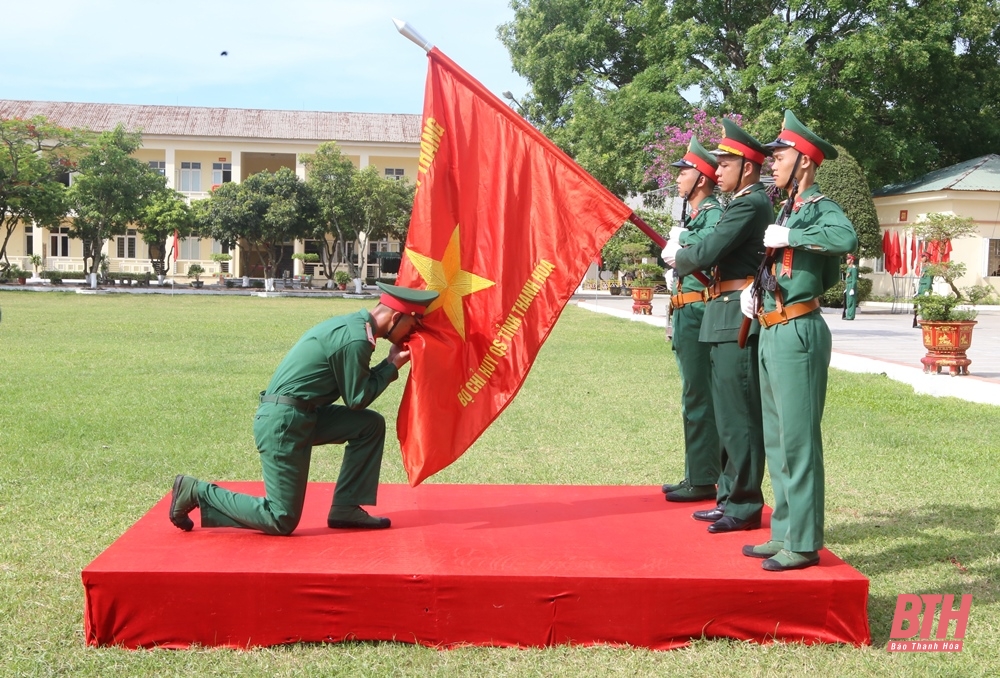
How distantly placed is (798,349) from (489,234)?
1.84m

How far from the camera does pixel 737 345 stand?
16.5ft

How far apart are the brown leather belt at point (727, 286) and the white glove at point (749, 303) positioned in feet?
1.06

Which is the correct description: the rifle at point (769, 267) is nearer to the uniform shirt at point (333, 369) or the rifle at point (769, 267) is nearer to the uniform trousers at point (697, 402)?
the uniform trousers at point (697, 402)

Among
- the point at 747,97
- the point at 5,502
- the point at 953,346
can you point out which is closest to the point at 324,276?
the point at 747,97

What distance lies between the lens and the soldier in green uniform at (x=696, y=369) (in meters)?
5.66

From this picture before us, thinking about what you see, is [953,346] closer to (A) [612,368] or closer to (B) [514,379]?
(A) [612,368]

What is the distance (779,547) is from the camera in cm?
451

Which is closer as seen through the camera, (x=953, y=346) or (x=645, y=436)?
(x=645, y=436)

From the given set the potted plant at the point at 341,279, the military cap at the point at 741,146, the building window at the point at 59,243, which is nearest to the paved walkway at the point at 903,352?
the military cap at the point at 741,146

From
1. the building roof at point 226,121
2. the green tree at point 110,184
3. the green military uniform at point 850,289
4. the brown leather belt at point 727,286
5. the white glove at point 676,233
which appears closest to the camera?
the brown leather belt at point 727,286

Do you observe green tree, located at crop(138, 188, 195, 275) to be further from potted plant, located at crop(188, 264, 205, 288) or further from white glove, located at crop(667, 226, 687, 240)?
white glove, located at crop(667, 226, 687, 240)

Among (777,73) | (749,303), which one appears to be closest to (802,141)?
(749,303)

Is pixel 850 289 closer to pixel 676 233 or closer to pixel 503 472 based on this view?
pixel 503 472

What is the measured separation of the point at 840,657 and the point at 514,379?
2107mm
